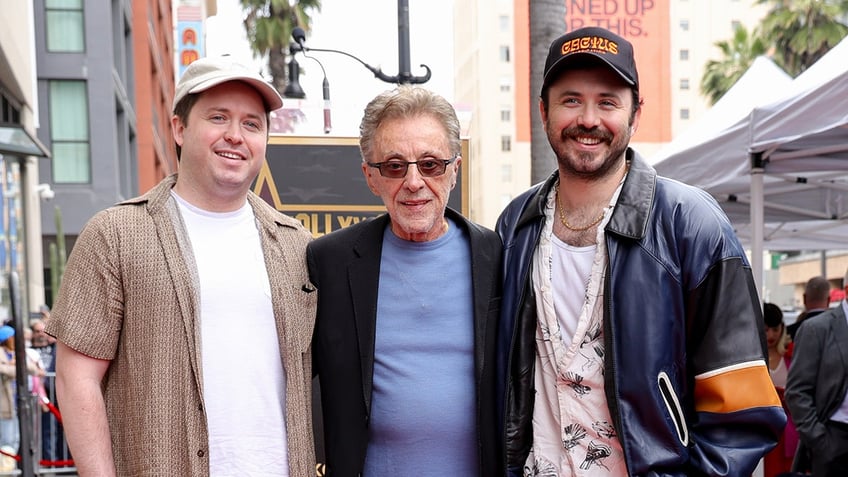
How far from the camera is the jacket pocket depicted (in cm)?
260

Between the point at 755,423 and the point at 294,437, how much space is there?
1.42 meters

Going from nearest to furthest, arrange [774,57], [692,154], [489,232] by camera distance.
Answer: [489,232]
[692,154]
[774,57]

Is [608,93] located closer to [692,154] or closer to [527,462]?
[527,462]

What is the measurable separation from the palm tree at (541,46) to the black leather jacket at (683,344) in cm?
386

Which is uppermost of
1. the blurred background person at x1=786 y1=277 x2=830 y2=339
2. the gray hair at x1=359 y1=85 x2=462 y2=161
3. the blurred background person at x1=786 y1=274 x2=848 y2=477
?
the gray hair at x1=359 y1=85 x2=462 y2=161

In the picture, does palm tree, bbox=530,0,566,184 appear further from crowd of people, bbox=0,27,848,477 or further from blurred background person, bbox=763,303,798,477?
crowd of people, bbox=0,27,848,477

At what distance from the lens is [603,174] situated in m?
2.82

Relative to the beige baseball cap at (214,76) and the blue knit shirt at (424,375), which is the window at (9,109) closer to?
the beige baseball cap at (214,76)

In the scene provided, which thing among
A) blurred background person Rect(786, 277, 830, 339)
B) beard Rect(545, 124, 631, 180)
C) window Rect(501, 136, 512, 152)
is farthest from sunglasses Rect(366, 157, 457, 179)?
window Rect(501, 136, 512, 152)

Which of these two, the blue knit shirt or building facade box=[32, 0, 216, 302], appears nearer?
the blue knit shirt

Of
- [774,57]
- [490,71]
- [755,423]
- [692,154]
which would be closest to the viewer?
[755,423]

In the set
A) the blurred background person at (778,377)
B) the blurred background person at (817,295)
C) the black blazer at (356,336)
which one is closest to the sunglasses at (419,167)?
the black blazer at (356,336)

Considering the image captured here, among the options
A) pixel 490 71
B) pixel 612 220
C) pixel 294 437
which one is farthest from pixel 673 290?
pixel 490 71

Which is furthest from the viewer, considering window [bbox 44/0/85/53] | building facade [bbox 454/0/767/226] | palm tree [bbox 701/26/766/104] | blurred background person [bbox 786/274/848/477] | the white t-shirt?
building facade [bbox 454/0/767/226]
